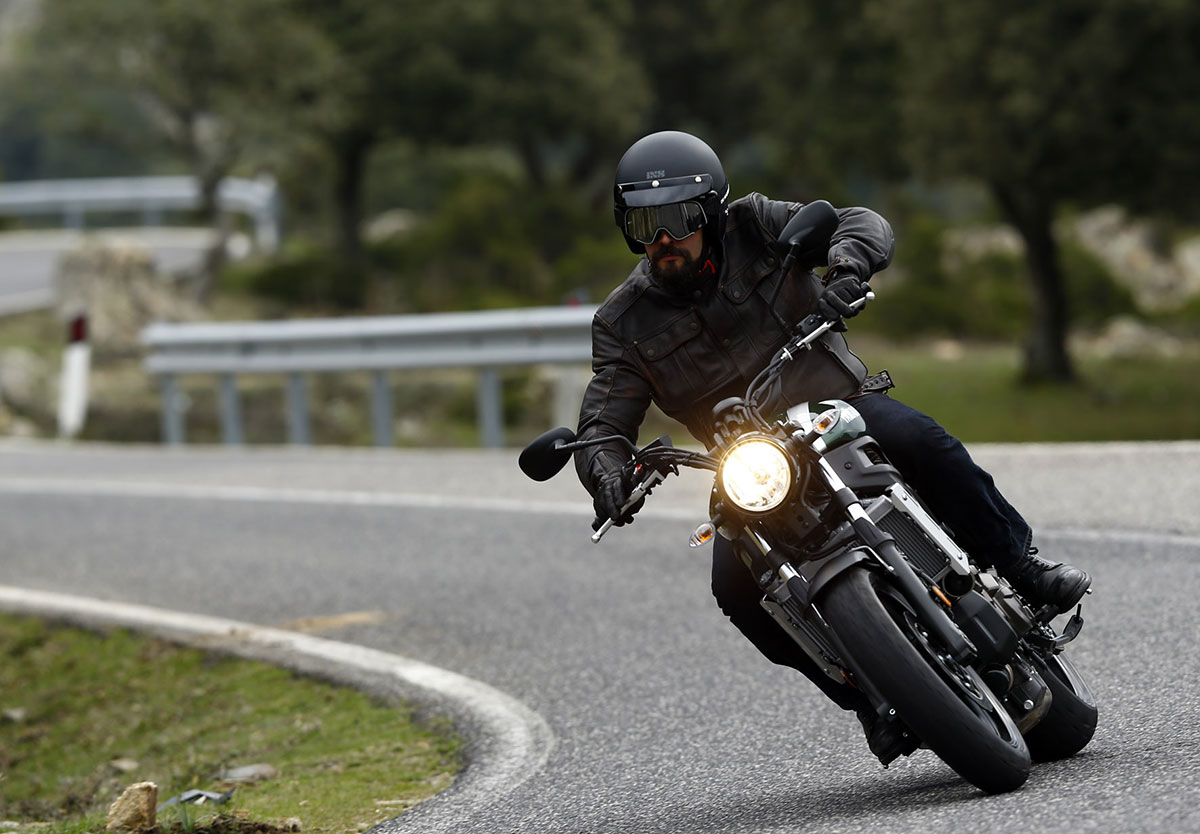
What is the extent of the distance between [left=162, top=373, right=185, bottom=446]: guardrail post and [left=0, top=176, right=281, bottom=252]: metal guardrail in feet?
67.5

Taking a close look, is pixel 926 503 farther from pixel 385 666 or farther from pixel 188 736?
pixel 188 736

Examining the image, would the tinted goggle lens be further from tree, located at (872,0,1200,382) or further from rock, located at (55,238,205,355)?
rock, located at (55,238,205,355)

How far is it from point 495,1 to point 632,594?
1267 inches

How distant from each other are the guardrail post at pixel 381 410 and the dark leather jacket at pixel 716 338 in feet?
36.5

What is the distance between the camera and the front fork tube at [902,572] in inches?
171

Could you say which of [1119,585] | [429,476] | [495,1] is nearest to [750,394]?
[1119,585]

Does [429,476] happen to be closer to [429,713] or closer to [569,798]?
[429,713]

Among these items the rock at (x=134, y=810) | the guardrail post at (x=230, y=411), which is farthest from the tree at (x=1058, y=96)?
the rock at (x=134, y=810)

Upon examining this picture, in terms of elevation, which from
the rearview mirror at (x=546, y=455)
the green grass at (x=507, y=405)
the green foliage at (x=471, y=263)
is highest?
Answer: the rearview mirror at (x=546, y=455)

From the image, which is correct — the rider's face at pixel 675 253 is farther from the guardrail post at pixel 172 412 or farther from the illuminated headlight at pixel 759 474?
the guardrail post at pixel 172 412

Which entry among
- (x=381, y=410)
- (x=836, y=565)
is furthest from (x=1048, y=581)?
(x=381, y=410)

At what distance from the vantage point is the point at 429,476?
12977 millimetres

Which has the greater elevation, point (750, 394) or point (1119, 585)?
point (750, 394)

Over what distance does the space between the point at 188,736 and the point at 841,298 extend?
3837 mm
